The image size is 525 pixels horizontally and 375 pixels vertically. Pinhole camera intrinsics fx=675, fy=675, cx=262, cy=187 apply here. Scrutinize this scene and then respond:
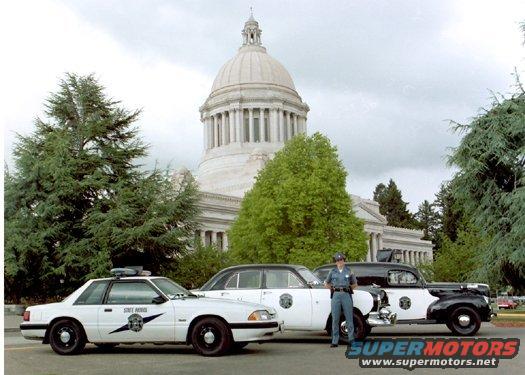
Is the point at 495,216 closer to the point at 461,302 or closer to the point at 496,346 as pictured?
the point at 461,302

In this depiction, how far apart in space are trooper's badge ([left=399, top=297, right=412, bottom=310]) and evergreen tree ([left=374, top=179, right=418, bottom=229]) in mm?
108940

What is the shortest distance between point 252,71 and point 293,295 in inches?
3707

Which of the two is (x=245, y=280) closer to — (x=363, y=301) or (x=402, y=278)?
(x=363, y=301)

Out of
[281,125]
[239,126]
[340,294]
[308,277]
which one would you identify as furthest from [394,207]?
[340,294]

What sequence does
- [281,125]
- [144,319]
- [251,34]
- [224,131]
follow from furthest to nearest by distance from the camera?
[251,34], [224,131], [281,125], [144,319]

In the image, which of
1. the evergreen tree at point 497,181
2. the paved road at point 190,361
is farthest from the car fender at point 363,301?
the evergreen tree at point 497,181

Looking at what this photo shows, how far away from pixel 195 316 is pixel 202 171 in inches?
3698

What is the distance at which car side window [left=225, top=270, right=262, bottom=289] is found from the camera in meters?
14.5

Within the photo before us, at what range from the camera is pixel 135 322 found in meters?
12.2

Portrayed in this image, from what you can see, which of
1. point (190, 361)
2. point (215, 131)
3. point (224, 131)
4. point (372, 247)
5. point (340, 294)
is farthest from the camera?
point (215, 131)

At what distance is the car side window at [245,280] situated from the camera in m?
14.5

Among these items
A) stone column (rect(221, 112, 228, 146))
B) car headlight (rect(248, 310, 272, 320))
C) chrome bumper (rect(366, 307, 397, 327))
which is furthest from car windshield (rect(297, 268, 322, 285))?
stone column (rect(221, 112, 228, 146))

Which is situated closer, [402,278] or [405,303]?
[405,303]

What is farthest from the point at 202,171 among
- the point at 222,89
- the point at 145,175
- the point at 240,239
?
the point at 145,175
